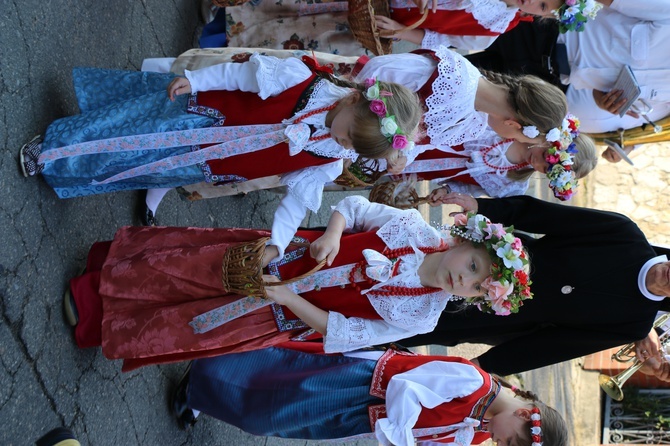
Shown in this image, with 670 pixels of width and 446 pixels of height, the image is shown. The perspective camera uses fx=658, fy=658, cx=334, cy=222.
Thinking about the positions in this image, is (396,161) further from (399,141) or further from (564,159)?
(564,159)

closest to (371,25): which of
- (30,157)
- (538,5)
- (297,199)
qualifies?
(538,5)

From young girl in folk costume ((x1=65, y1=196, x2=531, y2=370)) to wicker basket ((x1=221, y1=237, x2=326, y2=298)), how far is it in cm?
8

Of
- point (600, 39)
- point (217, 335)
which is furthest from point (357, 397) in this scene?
point (600, 39)

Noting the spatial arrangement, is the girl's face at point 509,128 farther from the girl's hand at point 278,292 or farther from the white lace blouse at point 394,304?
the girl's hand at point 278,292

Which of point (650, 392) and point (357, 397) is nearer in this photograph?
point (357, 397)

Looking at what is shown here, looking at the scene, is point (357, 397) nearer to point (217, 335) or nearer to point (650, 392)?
point (217, 335)

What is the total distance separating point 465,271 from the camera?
100 inches

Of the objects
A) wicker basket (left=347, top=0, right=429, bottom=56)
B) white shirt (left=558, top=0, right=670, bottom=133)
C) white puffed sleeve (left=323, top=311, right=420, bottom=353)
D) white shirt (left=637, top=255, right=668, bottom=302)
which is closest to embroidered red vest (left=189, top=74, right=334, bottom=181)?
white puffed sleeve (left=323, top=311, right=420, bottom=353)

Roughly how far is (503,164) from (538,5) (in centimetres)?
82

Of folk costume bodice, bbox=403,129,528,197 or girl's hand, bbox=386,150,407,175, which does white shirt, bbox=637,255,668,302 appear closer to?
folk costume bodice, bbox=403,129,528,197

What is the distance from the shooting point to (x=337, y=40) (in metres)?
3.72

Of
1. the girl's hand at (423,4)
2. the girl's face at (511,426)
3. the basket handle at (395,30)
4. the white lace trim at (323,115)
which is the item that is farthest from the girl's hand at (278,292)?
the girl's hand at (423,4)

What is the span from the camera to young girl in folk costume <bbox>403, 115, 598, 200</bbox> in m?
3.27

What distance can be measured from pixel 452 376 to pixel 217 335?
1.03 meters
